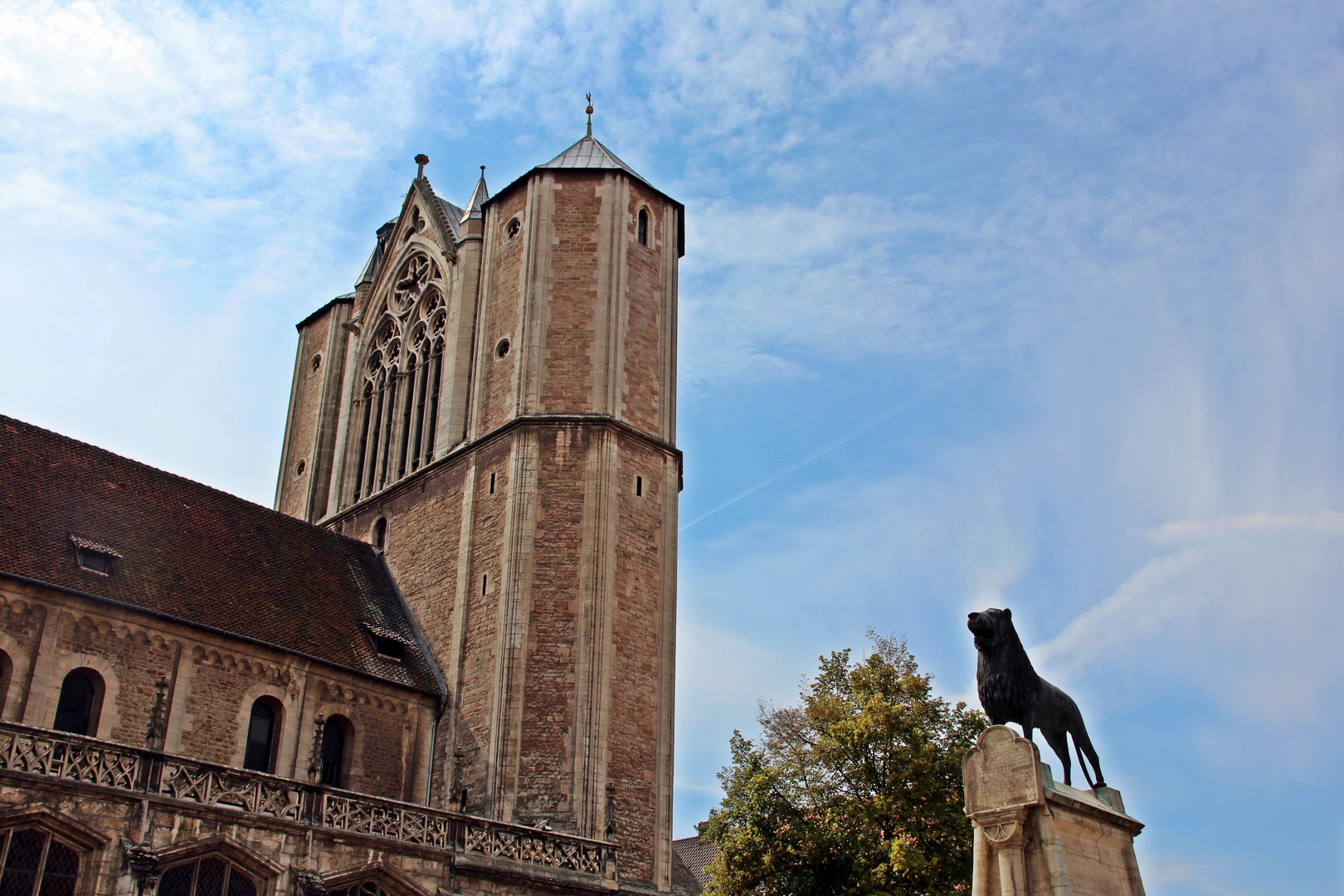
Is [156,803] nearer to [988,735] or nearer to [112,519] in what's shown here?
[112,519]

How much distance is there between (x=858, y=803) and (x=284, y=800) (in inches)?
418

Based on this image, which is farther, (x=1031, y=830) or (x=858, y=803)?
(x=858, y=803)

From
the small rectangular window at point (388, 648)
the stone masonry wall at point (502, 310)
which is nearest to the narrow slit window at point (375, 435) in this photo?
the stone masonry wall at point (502, 310)

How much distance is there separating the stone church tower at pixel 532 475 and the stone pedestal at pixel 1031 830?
13352 millimetres

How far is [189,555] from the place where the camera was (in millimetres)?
23094

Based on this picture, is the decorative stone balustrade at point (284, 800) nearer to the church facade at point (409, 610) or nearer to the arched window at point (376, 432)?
the church facade at point (409, 610)

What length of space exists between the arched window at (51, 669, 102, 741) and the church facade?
0.13ft

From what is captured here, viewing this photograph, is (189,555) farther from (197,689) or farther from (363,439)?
(363,439)

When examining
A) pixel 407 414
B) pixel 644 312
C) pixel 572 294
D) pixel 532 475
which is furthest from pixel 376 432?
pixel 644 312

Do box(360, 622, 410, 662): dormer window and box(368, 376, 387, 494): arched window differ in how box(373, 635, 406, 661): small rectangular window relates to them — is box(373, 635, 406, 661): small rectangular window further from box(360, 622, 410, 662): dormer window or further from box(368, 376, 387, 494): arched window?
box(368, 376, 387, 494): arched window

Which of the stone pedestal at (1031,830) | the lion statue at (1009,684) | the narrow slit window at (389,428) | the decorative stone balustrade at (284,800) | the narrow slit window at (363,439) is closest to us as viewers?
the stone pedestal at (1031,830)

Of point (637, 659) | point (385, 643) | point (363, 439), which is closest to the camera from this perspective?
point (637, 659)

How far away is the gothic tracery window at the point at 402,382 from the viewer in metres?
30.7

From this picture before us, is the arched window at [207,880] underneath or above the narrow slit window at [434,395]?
underneath
